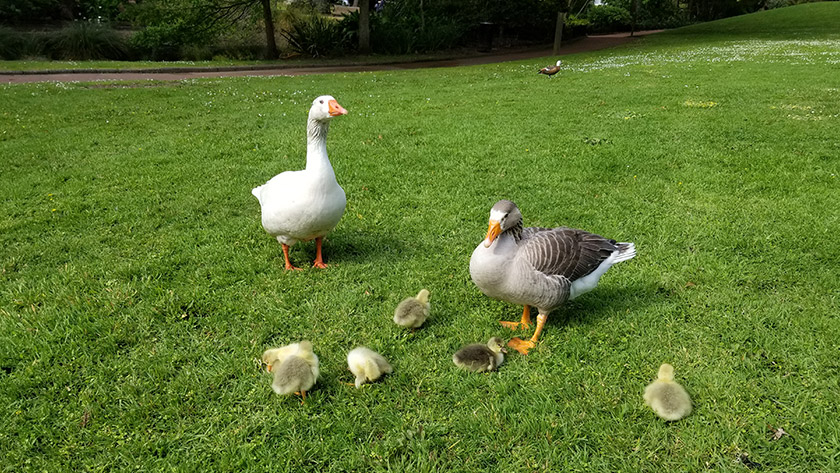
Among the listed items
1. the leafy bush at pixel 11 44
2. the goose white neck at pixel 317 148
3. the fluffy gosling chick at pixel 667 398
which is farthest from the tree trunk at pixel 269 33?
the fluffy gosling chick at pixel 667 398

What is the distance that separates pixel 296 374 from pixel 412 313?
3.35 ft

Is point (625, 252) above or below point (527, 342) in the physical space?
above

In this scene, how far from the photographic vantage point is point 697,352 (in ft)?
11.5

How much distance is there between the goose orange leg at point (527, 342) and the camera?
3.59 m

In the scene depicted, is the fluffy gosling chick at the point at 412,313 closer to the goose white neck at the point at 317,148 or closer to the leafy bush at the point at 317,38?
the goose white neck at the point at 317,148

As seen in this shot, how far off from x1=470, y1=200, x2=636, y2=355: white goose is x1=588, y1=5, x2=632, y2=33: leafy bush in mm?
37122

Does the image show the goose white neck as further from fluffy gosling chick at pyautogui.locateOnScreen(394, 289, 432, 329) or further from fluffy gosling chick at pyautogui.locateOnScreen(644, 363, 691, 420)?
fluffy gosling chick at pyautogui.locateOnScreen(644, 363, 691, 420)

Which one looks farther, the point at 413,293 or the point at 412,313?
the point at 413,293

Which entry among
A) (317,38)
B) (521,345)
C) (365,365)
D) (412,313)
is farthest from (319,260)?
(317,38)

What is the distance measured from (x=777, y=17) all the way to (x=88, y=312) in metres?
46.8

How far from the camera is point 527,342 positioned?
3.64m

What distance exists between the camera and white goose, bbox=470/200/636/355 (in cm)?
338

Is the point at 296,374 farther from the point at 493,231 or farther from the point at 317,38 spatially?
the point at 317,38

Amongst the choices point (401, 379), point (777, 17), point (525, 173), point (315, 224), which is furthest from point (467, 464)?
point (777, 17)
